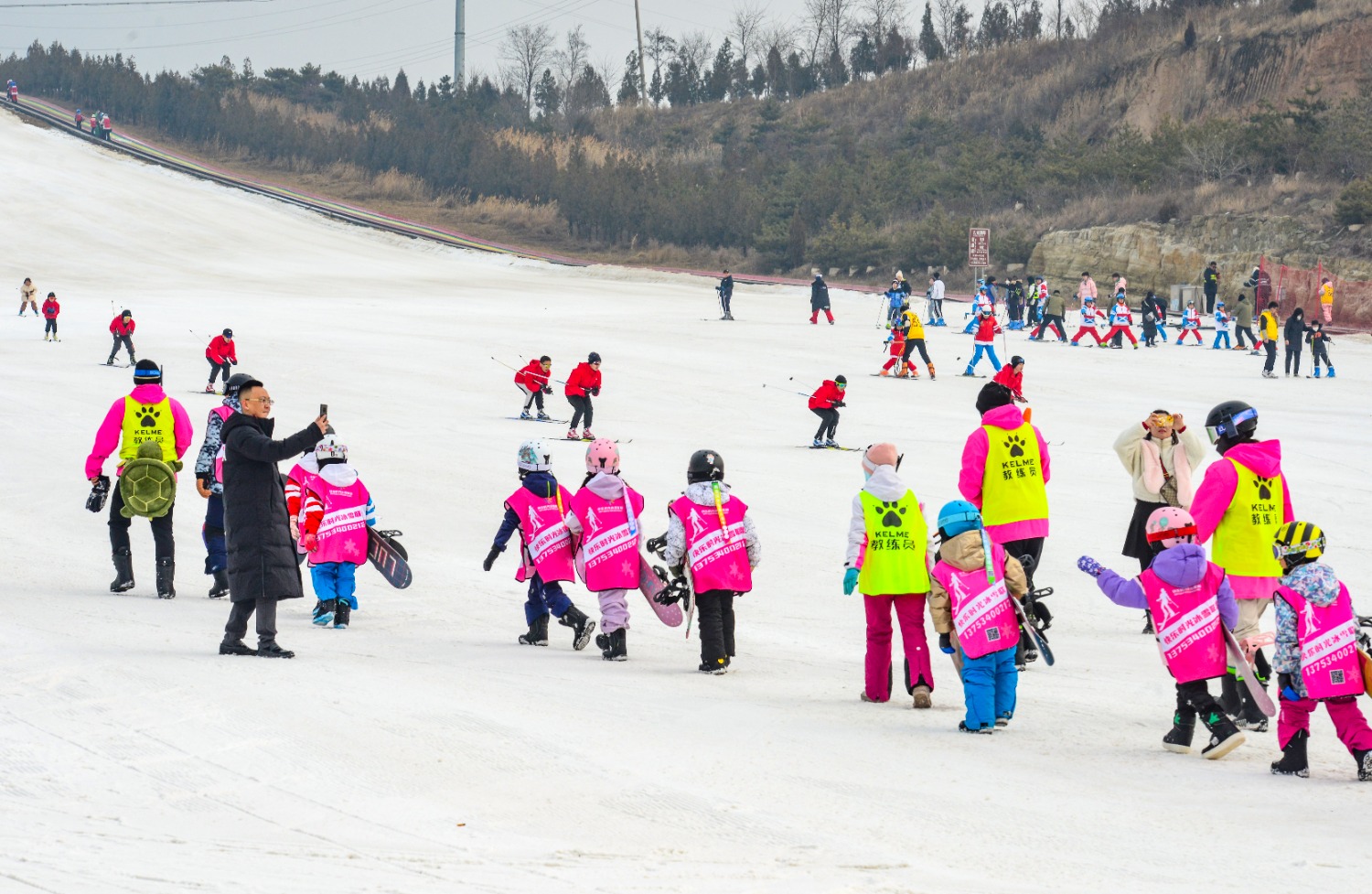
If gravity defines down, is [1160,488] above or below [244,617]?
above

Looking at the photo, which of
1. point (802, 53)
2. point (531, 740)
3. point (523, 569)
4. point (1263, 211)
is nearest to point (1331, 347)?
point (1263, 211)

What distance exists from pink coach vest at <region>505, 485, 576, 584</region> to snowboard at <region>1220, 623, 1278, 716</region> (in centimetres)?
413

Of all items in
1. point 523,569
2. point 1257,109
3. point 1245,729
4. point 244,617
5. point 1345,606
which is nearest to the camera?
point 1345,606

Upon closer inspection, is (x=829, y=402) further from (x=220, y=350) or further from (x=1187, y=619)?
(x=1187, y=619)

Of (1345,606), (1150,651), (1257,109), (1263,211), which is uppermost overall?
(1257,109)

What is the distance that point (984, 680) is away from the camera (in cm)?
711

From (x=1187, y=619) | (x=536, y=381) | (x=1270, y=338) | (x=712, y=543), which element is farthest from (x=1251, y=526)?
(x=1270, y=338)

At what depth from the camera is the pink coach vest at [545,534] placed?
9.39 meters

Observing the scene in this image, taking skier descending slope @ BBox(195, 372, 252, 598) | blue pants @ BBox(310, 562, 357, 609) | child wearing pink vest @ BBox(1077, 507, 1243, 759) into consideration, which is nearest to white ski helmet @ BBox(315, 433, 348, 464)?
blue pants @ BBox(310, 562, 357, 609)

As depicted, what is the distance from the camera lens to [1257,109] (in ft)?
185

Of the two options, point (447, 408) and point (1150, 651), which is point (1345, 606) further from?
point (447, 408)

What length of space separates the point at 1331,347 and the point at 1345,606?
3041 cm

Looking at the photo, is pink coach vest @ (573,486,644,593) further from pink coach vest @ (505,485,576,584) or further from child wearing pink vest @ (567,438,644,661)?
pink coach vest @ (505,485,576,584)

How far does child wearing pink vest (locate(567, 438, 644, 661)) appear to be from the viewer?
356 inches
